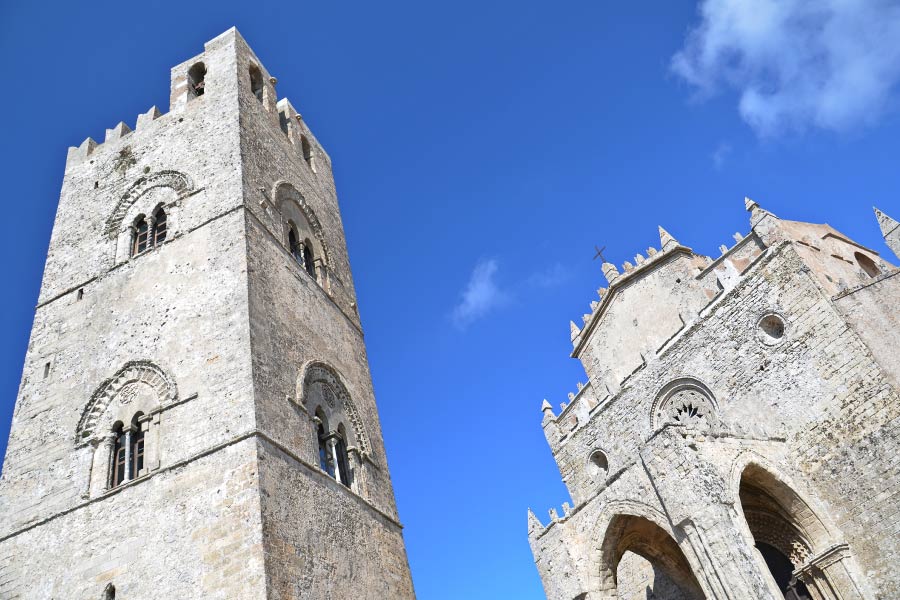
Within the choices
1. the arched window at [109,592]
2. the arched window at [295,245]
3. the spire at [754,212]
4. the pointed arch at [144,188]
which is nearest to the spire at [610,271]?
Answer: the spire at [754,212]

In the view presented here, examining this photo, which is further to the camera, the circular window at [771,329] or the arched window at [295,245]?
the arched window at [295,245]

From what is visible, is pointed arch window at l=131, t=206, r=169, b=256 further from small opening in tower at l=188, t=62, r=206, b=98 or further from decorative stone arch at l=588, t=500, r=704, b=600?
decorative stone arch at l=588, t=500, r=704, b=600

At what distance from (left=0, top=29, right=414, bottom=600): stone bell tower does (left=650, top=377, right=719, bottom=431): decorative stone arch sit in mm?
→ 7139

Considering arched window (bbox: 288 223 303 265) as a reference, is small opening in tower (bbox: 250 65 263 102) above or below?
above

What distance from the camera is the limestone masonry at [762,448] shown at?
11.3 metres

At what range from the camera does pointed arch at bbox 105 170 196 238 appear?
14352 mm

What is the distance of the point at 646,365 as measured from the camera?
17391mm

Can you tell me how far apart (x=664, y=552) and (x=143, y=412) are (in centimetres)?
1105

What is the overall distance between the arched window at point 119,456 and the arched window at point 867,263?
17.4 metres

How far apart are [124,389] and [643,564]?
1294 centimetres

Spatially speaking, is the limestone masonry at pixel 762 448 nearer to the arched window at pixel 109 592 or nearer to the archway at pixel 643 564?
the archway at pixel 643 564

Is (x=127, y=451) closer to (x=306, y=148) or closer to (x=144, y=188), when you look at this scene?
(x=144, y=188)

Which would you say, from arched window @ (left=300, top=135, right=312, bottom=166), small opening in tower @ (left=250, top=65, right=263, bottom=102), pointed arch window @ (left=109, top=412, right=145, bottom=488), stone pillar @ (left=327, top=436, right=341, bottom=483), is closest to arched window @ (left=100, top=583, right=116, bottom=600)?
pointed arch window @ (left=109, top=412, right=145, bottom=488)

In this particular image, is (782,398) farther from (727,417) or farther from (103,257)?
(103,257)
